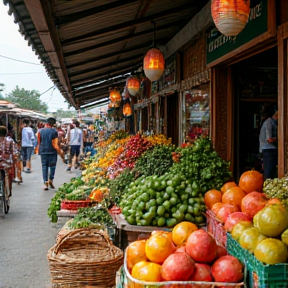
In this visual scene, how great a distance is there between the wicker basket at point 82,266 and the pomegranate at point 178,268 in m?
1.22

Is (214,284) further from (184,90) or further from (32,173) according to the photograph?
(32,173)

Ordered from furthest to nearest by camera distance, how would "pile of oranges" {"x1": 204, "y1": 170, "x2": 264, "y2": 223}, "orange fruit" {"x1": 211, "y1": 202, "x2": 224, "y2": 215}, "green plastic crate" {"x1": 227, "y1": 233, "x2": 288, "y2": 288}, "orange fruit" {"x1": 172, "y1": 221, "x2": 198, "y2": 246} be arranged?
"orange fruit" {"x1": 211, "y1": 202, "x2": 224, "y2": 215} < "pile of oranges" {"x1": 204, "y1": 170, "x2": 264, "y2": 223} < "orange fruit" {"x1": 172, "y1": 221, "x2": 198, "y2": 246} < "green plastic crate" {"x1": 227, "y1": 233, "x2": 288, "y2": 288}

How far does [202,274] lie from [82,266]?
4.66 ft

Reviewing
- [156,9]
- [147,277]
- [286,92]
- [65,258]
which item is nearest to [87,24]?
[156,9]

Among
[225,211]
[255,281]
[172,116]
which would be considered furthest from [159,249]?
[172,116]

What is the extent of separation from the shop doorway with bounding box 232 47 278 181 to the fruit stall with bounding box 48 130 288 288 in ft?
5.55

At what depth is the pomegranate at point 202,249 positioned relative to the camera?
2543mm

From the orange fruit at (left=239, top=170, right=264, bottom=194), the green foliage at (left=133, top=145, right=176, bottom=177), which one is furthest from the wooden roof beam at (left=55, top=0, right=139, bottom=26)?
the orange fruit at (left=239, top=170, right=264, bottom=194)

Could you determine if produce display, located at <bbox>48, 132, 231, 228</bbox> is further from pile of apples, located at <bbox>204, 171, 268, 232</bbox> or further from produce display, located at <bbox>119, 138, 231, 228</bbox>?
pile of apples, located at <bbox>204, 171, 268, 232</bbox>

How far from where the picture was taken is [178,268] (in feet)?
7.84

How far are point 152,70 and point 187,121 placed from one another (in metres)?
1.77

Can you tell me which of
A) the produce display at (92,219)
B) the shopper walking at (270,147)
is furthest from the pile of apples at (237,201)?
the shopper walking at (270,147)

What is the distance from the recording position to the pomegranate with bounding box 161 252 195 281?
93.7 inches

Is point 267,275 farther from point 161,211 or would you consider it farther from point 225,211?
point 161,211
